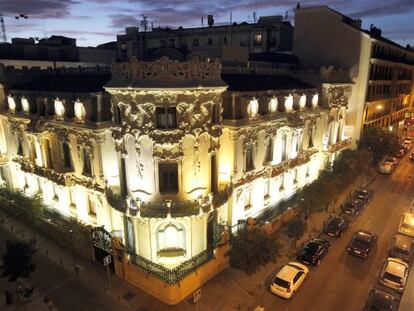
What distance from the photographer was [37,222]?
32.5 m

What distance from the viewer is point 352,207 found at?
4012cm

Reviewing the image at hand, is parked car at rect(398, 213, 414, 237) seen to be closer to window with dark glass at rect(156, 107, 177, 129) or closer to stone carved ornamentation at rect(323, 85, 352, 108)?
stone carved ornamentation at rect(323, 85, 352, 108)

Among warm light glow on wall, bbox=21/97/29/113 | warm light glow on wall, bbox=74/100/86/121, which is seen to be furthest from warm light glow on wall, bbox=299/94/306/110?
warm light glow on wall, bbox=21/97/29/113

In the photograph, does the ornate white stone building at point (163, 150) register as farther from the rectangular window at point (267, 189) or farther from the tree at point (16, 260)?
the tree at point (16, 260)

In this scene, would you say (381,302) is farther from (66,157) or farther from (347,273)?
(66,157)

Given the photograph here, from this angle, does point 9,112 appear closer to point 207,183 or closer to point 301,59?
point 207,183

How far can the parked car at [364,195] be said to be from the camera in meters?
43.4

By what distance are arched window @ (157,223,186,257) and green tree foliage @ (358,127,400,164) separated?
4051cm

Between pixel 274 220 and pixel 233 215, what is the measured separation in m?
5.81

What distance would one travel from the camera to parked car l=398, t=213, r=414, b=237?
114 ft

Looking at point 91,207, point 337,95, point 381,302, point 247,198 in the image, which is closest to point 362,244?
point 381,302

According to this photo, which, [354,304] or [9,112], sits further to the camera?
[9,112]

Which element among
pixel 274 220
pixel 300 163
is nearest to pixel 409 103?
pixel 300 163

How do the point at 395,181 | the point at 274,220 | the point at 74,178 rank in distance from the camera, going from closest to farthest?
the point at 74,178 → the point at 274,220 → the point at 395,181
